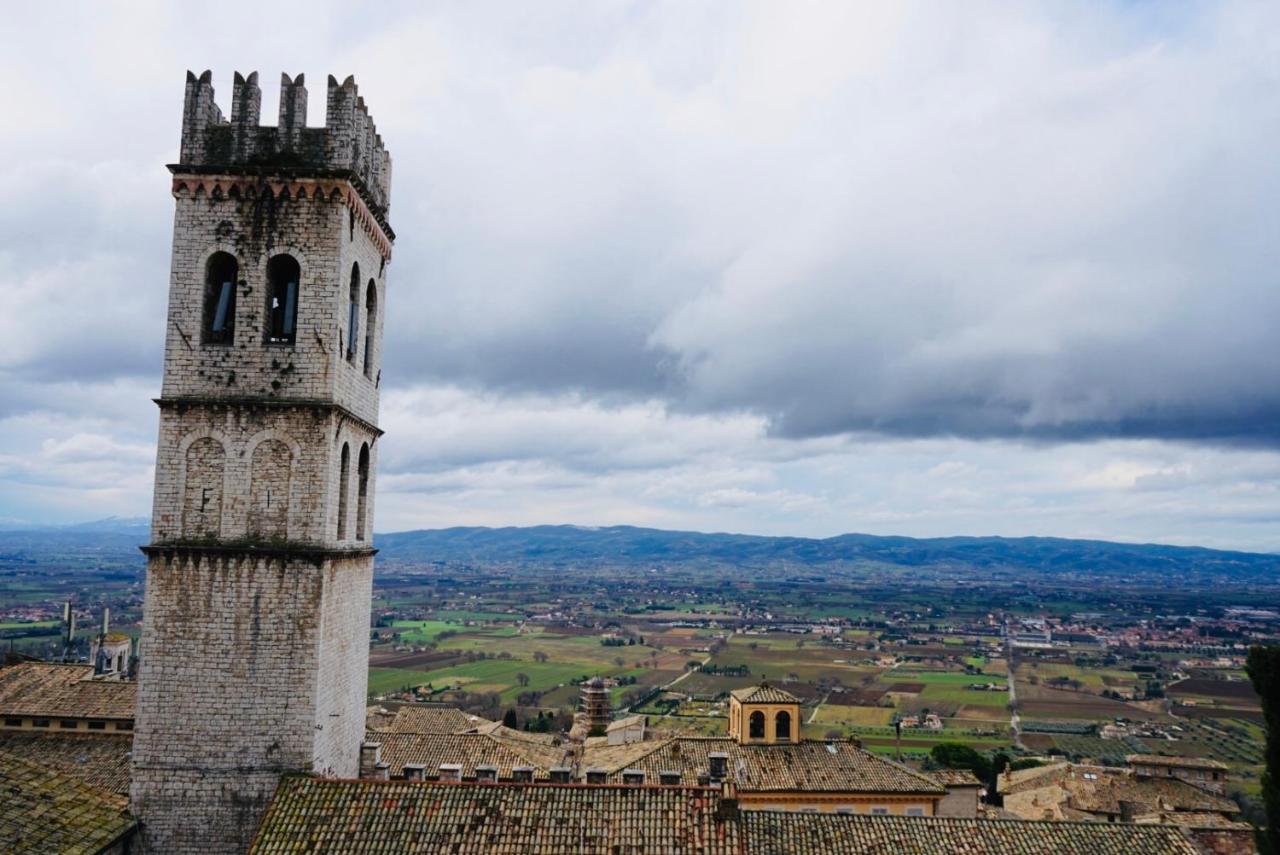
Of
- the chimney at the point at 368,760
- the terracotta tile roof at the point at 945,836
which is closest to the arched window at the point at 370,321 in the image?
the chimney at the point at 368,760

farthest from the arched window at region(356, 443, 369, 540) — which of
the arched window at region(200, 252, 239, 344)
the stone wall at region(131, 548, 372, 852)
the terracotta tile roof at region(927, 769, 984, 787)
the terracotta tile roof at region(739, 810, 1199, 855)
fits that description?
the terracotta tile roof at region(927, 769, 984, 787)

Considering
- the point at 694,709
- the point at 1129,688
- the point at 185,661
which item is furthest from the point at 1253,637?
the point at 185,661

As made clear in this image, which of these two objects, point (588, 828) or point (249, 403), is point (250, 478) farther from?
point (588, 828)

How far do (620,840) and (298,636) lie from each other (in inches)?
262

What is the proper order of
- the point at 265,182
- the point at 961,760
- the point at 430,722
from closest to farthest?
the point at 265,182, the point at 430,722, the point at 961,760

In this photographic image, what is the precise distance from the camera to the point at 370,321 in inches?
822

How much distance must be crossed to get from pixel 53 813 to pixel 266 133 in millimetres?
12401

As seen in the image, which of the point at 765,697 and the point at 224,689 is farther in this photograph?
the point at 765,697

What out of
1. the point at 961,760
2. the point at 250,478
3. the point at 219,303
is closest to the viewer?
the point at 250,478

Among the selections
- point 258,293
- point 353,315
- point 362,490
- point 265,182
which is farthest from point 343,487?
point 265,182

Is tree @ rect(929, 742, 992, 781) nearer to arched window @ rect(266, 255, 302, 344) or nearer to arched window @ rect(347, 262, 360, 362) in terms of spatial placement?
arched window @ rect(347, 262, 360, 362)

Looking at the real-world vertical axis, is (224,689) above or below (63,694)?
above

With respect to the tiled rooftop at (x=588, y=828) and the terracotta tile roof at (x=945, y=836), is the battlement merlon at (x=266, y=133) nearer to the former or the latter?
the tiled rooftop at (x=588, y=828)

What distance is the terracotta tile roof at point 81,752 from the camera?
88.3ft
